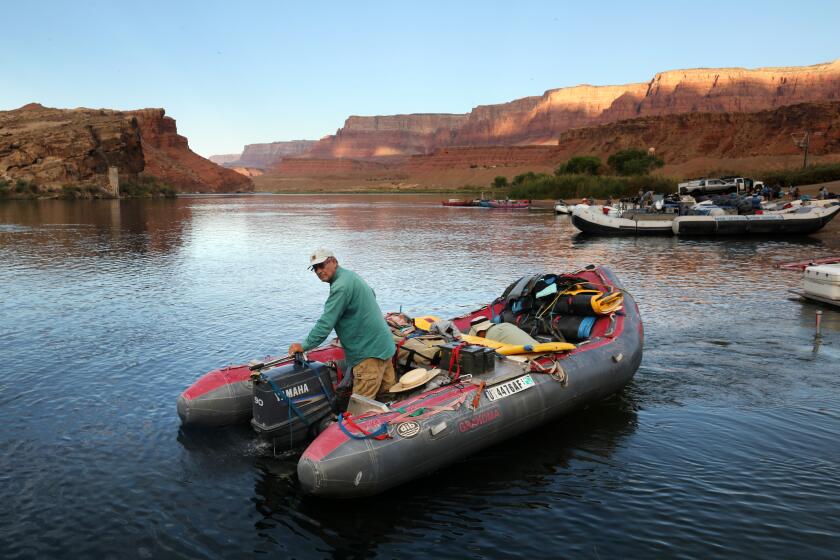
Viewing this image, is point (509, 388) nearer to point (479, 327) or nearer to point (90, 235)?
point (479, 327)

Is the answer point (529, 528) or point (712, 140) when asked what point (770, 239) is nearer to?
point (529, 528)

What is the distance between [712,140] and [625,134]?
2312cm

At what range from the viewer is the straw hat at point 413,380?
7.95m

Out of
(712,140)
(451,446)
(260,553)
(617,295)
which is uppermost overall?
(712,140)

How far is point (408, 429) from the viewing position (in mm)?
6965

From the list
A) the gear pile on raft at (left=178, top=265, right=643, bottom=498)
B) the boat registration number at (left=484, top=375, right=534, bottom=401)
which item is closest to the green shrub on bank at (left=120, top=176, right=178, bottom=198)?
the gear pile on raft at (left=178, top=265, right=643, bottom=498)

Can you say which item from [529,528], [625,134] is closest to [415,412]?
[529,528]

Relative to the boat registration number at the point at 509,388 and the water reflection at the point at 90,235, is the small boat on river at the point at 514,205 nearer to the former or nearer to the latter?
the water reflection at the point at 90,235

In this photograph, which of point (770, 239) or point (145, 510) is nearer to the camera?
point (145, 510)

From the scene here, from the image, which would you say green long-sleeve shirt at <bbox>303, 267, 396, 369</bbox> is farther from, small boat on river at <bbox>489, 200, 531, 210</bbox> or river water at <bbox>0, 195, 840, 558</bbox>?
small boat on river at <bbox>489, 200, 531, 210</bbox>

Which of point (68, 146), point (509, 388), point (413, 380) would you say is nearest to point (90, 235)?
point (413, 380)

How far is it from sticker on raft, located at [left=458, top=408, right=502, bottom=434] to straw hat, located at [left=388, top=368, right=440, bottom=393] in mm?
846

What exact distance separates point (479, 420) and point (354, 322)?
1.94 meters

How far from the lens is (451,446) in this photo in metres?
7.26
